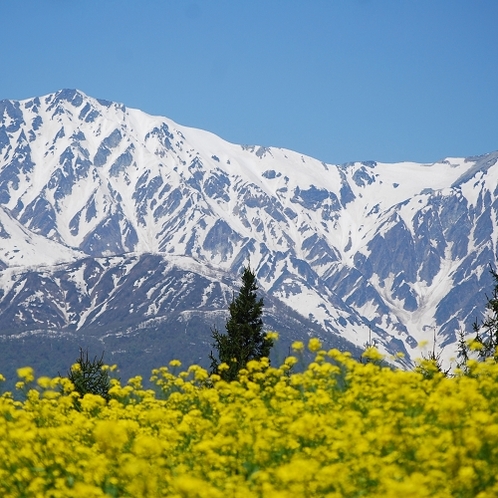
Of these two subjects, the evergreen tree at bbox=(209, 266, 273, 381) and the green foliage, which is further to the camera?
the evergreen tree at bbox=(209, 266, 273, 381)

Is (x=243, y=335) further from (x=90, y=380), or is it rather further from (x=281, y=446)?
(x=281, y=446)

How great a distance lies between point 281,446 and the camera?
9711mm

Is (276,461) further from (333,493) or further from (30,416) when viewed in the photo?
(30,416)

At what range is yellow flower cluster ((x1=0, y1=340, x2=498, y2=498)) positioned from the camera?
7676 millimetres

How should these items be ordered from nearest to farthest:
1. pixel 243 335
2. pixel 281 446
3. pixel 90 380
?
A: pixel 281 446, pixel 90 380, pixel 243 335

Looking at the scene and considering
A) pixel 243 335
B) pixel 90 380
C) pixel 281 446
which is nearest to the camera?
pixel 281 446

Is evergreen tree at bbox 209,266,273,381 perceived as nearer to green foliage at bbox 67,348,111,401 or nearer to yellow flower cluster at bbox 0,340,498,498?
green foliage at bbox 67,348,111,401

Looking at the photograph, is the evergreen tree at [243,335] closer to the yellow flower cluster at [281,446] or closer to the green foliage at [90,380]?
the green foliage at [90,380]

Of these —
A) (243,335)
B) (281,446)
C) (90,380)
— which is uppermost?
(243,335)

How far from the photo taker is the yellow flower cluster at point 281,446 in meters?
7.68

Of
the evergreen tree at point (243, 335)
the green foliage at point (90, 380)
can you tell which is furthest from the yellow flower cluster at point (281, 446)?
the evergreen tree at point (243, 335)

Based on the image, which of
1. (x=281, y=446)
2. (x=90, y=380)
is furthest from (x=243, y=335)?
(x=281, y=446)

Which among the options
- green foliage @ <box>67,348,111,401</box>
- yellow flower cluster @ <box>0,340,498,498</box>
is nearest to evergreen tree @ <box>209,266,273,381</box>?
green foliage @ <box>67,348,111,401</box>

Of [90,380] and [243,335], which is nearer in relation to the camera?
[90,380]
